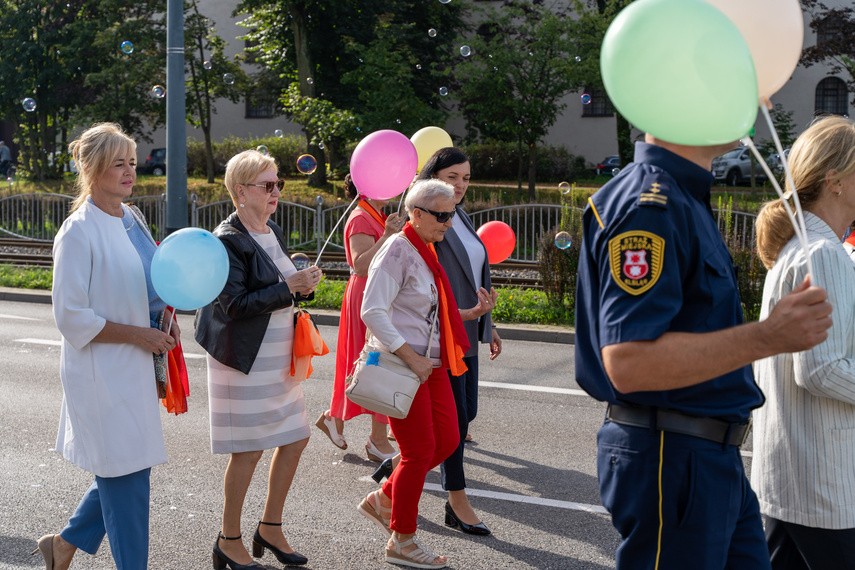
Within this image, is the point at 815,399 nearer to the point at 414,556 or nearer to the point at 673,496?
the point at 673,496

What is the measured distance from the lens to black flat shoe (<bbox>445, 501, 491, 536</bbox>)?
14.7 ft

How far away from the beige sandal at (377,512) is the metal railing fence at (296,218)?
27.2 ft

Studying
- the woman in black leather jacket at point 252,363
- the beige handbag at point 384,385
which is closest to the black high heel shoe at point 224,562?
the woman in black leather jacket at point 252,363

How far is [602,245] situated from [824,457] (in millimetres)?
1069

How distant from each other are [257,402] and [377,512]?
0.83m

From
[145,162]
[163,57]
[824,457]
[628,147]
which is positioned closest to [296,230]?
[163,57]

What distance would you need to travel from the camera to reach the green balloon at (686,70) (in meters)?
1.94

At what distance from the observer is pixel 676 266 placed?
6.49 ft

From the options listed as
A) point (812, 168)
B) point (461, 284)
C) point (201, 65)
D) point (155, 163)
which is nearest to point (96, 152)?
point (461, 284)

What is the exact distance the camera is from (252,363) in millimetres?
3998

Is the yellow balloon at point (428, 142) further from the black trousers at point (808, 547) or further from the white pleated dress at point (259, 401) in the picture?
the black trousers at point (808, 547)

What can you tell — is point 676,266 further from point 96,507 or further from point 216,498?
point 216,498

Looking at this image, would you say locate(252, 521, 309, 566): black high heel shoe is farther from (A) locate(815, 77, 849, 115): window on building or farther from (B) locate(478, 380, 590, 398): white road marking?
(A) locate(815, 77, 849, 115): window on building

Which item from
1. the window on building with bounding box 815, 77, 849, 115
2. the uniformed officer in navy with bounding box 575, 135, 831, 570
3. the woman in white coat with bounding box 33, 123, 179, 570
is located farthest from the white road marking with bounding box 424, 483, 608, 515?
the window on building with bounding box 815, 77, 849, 115
